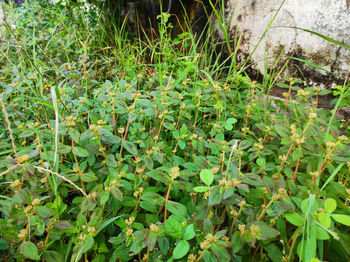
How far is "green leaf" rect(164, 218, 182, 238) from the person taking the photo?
82cm

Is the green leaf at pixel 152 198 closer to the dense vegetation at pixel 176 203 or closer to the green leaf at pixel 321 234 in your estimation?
the dense vegetation at pixel 176 203

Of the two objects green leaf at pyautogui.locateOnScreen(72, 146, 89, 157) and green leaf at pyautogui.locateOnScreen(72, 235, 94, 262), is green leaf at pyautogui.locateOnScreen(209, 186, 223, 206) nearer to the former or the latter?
green leaf at pyautogui.locateOnScreen(72, 235, 94, 262)

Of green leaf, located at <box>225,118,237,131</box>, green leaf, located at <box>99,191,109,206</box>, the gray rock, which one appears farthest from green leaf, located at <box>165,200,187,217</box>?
the gray rock

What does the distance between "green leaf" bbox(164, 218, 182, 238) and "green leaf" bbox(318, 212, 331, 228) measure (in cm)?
45

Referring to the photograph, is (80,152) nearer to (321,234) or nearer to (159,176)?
(159,176)

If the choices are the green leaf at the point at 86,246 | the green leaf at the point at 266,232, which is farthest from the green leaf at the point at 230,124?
the green leaf at the point at 86,246

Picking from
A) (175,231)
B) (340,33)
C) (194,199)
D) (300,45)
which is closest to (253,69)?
(300,45)

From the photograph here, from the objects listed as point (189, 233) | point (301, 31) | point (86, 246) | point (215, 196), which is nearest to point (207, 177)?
point (215, 196)

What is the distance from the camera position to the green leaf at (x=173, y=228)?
823mm

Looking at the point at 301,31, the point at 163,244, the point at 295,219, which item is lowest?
the point at 163,244

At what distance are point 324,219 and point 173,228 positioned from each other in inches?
18.7

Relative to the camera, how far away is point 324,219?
729 millimetres

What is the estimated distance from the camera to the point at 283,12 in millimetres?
1888

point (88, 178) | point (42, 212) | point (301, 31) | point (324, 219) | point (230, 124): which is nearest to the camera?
point (324, 219)
